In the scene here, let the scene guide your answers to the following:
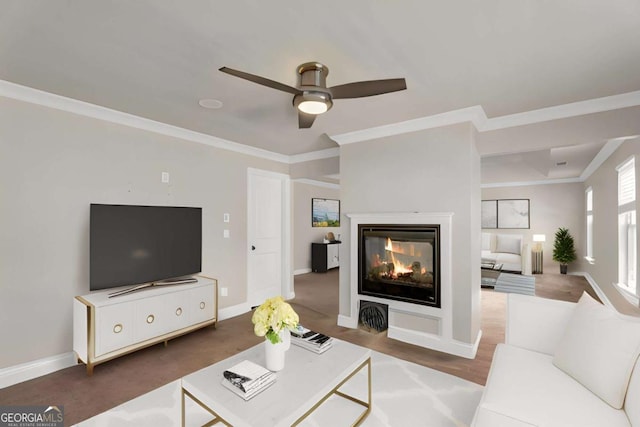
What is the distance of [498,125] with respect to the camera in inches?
130

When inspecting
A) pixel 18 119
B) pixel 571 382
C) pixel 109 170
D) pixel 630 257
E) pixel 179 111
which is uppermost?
pixel 179 111

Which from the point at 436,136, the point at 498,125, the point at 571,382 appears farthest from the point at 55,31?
the point at 498,125

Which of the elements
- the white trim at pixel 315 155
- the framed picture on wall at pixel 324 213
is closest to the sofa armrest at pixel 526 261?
the framed picture on wall at pixel 324 213

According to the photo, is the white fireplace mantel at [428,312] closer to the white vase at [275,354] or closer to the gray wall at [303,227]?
the white vase at [275,354]

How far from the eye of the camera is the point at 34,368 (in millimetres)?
2615

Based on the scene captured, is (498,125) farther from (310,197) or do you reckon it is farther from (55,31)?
(310,197)

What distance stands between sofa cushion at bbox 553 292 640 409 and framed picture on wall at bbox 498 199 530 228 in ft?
24.2

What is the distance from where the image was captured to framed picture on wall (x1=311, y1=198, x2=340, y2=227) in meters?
8.12

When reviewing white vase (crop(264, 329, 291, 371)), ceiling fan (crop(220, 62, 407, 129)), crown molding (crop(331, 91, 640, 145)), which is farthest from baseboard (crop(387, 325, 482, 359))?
ceiling fan (crop(220, 62, 407, 129))

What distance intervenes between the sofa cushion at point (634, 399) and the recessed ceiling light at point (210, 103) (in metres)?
3.29

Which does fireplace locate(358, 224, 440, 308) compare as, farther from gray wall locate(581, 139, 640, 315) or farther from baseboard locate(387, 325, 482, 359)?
gray wall locate(581, 139, 640, 315)

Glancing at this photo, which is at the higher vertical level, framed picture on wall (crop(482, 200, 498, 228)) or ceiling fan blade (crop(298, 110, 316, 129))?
ceiling fan blade (crop(298, 110, 316, 129))

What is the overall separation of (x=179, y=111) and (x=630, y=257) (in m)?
5.53

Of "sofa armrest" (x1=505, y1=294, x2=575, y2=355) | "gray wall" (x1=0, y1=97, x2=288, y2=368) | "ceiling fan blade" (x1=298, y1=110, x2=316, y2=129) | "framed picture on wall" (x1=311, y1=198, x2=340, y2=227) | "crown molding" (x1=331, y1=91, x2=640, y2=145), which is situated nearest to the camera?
"sofa armrest" (x1=505, y1=294, x2=575, y2=355)
